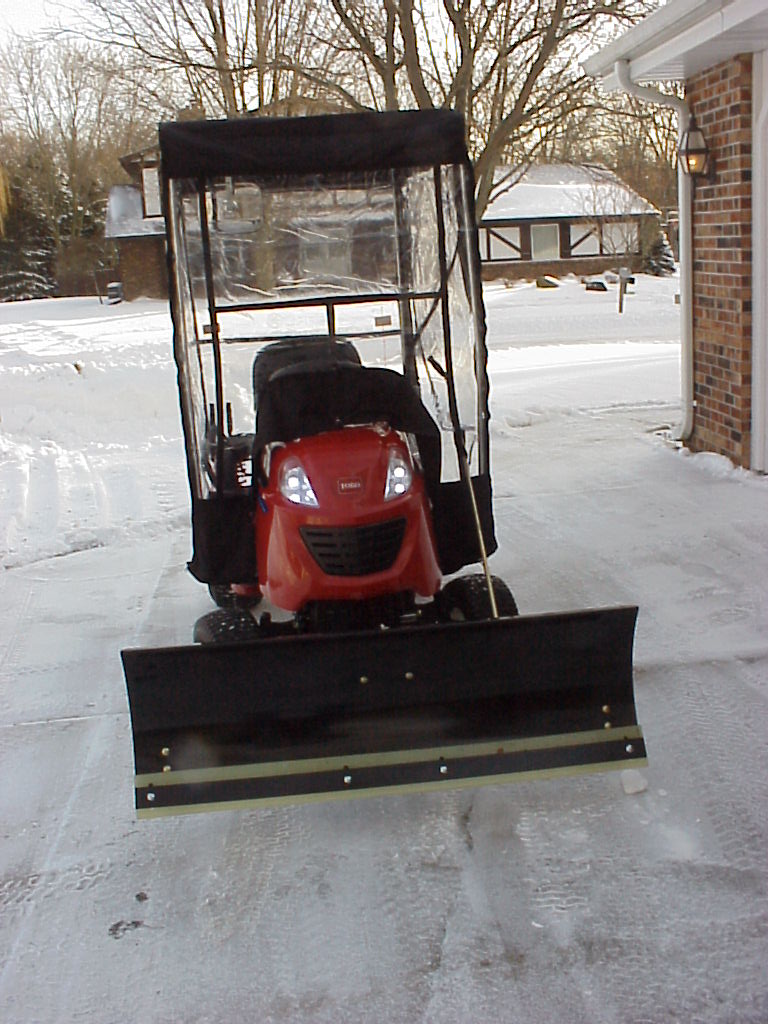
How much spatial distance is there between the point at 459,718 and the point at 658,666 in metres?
1.53

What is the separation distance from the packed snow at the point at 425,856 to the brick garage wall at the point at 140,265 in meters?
28.0

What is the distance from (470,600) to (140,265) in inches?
1218

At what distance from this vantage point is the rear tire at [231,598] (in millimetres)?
5398

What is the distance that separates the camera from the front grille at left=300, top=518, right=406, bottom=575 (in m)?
4.08

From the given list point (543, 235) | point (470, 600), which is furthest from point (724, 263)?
point (543, 235)

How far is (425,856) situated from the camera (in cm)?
359

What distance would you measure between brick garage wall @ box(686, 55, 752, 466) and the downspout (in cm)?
6

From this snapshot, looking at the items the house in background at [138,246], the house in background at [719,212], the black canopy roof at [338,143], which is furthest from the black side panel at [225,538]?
the house in background at [138,246]

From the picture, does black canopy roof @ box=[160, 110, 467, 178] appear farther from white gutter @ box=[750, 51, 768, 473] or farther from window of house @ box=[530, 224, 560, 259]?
window of house @ box=[530, 224, 560, 259]

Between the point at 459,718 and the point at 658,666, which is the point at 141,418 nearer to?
the point at 658,666

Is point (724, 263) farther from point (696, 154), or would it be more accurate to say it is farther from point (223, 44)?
point (223, 44)

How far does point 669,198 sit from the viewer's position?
34.1 m

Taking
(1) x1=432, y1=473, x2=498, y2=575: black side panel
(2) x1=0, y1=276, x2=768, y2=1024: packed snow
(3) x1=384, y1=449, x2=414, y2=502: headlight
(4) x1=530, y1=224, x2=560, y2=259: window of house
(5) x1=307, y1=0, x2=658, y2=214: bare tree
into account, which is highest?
(5) x1=307, y1=0, x2=658, y2=214: bare tree

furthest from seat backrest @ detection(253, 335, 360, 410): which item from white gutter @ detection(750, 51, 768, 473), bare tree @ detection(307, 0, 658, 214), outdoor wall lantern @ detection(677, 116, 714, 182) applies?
bare tree @ detection(307, 0, 658, 214)
